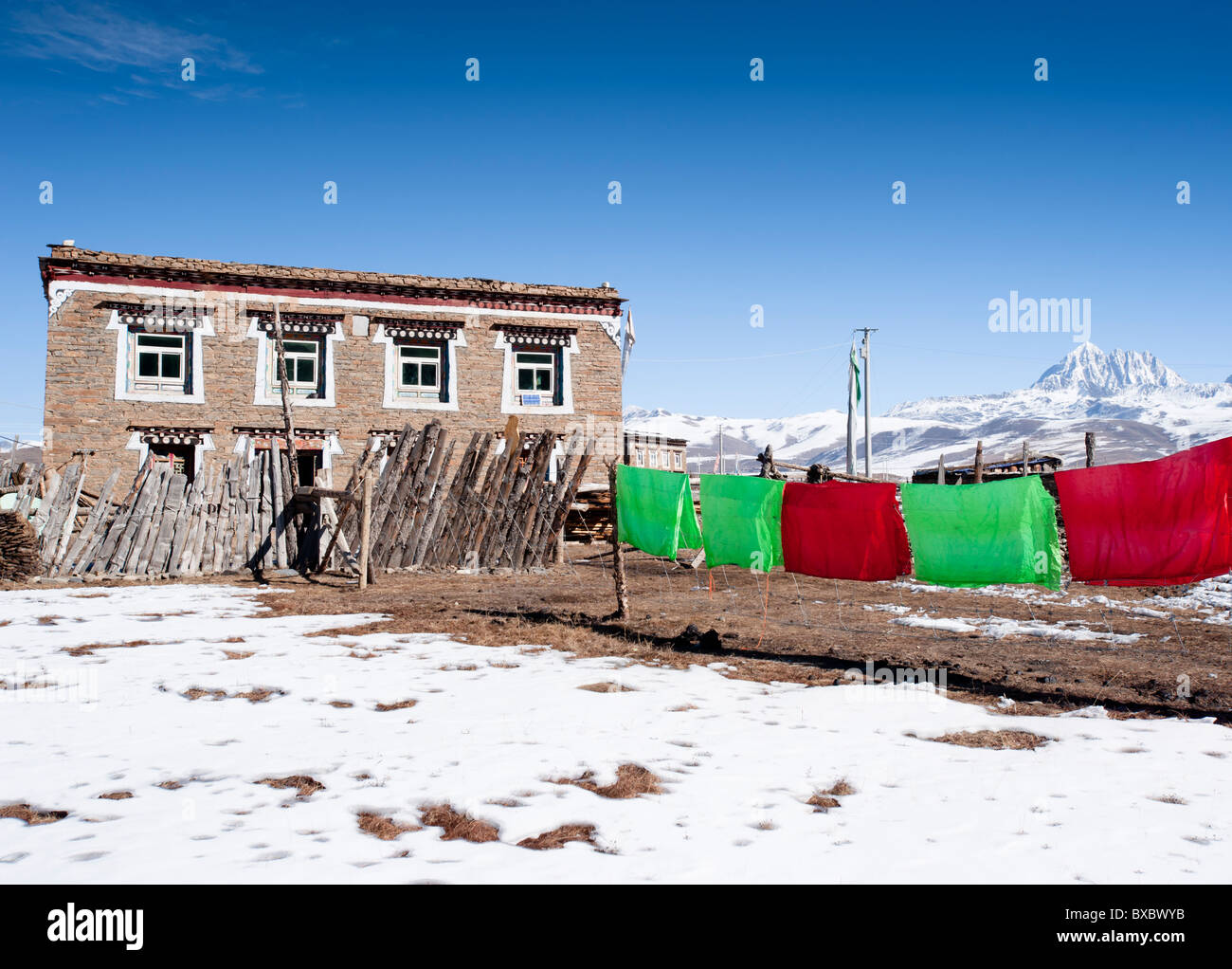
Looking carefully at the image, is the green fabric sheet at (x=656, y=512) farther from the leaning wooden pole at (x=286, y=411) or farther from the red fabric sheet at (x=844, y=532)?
the leaning wooden pole at (x=286, y=411)

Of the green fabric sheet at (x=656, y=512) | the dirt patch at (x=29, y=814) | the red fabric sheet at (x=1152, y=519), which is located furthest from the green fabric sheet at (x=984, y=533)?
the dirt patch at (x=29, y=814)

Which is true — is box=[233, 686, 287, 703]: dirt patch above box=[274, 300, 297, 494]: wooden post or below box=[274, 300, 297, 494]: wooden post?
below

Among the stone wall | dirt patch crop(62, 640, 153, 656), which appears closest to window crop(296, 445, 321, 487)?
the stone wall

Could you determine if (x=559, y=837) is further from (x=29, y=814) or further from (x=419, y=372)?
(x=419, y=372)

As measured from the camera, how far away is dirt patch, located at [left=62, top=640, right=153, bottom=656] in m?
7.84

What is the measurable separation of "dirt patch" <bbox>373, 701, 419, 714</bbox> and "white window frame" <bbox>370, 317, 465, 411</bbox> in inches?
680

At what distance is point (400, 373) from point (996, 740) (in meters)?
20.2

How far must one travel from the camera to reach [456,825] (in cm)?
395

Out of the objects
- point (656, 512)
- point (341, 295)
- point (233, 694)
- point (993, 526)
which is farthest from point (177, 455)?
point (993, 526)

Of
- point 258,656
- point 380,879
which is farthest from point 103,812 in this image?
point 258,656

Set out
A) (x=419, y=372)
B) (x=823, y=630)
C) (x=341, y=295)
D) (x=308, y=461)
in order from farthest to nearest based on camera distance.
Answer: (x=419, y=372) < (x=308, y=461) < (x=341, y=295) < (x=823, y=630)

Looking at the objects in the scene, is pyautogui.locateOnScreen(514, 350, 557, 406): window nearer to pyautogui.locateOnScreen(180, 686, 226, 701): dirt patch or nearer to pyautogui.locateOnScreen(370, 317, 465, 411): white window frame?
pyautogui.locateOnScreen(370, 317, 465, 411): white window frame

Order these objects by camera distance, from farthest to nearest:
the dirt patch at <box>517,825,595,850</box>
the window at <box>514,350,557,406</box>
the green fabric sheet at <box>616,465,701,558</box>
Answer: the window at <box>514,350,557,406</box>, the green fabric sheet at <box>616,465,701,558</box>, the dirt patch at <box>517,825,595,850</box>

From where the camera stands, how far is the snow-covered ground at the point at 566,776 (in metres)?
3.52
